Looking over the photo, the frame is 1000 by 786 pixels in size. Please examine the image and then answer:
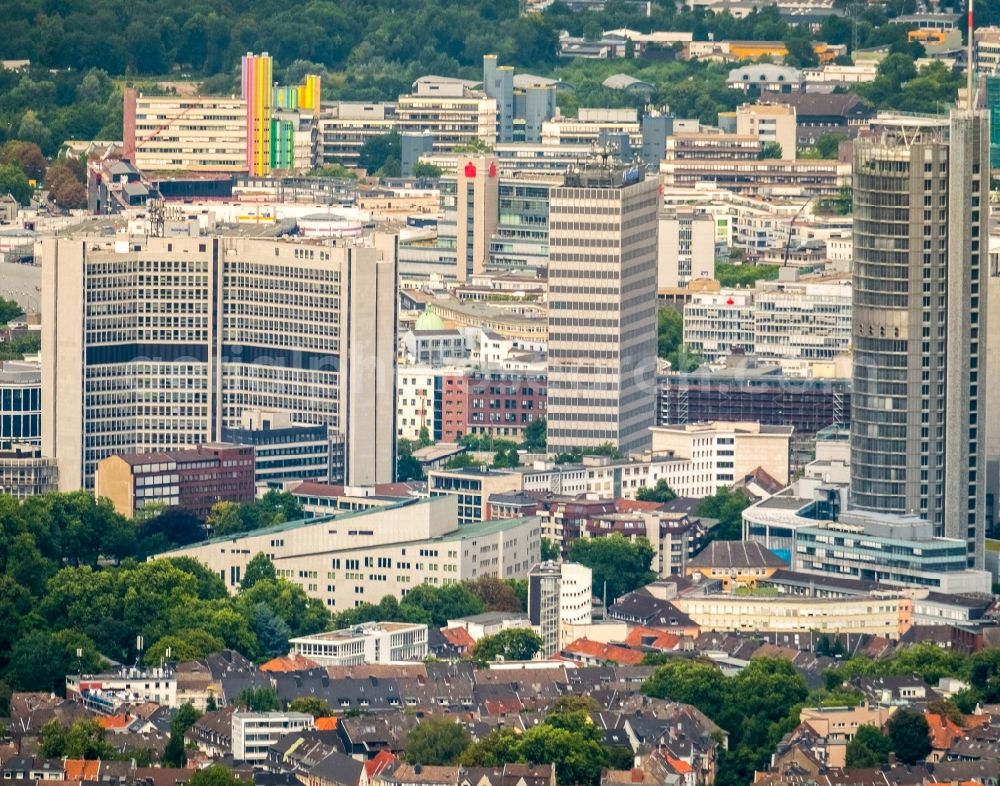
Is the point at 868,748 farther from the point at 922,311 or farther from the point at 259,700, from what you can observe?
the point at 922,311

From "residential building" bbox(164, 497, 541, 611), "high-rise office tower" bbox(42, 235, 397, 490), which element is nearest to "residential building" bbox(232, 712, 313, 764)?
"residential building" bbox(164, 497, 541, 611)

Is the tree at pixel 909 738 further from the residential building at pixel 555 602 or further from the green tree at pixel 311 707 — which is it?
the residential building at pixel 555 602

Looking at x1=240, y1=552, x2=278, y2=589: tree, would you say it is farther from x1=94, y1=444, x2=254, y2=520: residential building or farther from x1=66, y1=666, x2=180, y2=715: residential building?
x1=66, y1=666, x2=180, y2=715: residential building

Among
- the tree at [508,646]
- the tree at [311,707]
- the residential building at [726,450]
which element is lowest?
the tree at [311,707]

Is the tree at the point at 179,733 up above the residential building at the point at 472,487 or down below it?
below

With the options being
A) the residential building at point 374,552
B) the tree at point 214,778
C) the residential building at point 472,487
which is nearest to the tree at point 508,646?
the residential building at point 374,552

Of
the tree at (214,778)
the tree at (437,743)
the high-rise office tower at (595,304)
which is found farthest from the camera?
the high-rise office tower at (595,304)

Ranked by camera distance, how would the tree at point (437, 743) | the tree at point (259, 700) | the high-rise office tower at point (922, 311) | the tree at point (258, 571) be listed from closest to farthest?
the tree at point (437, 743) → the tree at point (259, 700) → the tree at point (258, 571) → the high-rise office tower at point (922, 311)
